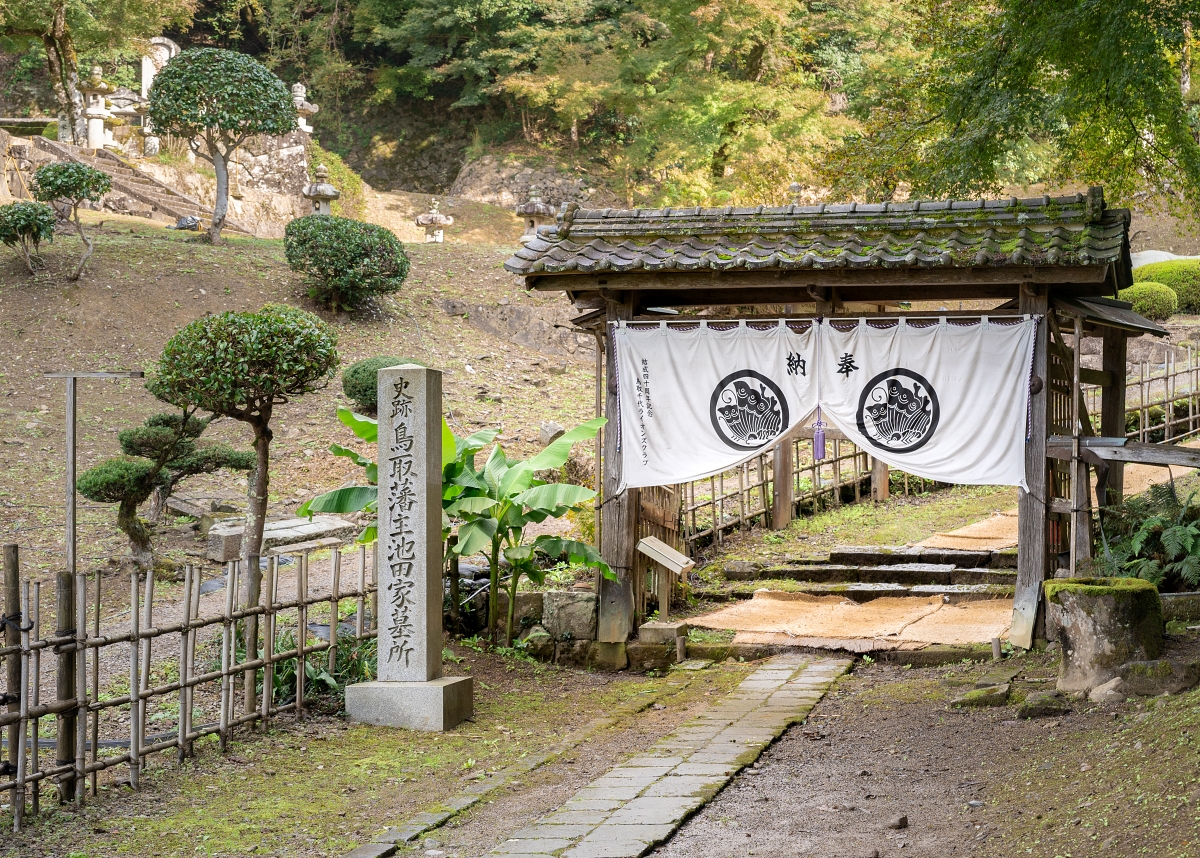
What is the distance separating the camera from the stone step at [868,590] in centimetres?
1163

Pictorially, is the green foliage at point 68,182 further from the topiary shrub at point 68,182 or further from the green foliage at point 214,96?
the green foliage at point 214,96

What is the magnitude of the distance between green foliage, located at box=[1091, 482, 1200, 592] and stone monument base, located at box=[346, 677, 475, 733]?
5.33 meters

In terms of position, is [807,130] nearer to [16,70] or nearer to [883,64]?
[883,64]

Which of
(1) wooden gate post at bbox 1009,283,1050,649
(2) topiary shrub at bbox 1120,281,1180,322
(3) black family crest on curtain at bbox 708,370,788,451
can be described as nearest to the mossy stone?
(1) wooden gate post at bbox 1009,283,1050,649

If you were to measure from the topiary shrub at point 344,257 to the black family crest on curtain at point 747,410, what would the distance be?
491 inches

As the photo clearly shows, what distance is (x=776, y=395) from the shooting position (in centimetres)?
973

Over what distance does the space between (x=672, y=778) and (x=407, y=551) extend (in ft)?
8.61

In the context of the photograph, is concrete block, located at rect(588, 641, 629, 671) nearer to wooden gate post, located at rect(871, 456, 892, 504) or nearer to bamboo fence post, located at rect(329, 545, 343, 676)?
bamboo fence post, located at rect(329, 545, 343, 676)

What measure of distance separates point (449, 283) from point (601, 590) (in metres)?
15.6

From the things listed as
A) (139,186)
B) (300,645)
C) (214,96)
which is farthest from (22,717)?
(139,186)

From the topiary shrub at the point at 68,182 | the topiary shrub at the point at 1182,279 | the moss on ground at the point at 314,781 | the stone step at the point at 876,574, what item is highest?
the topiary shrub at the point at 68,182

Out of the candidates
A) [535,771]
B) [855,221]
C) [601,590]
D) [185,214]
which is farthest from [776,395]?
[185,214]

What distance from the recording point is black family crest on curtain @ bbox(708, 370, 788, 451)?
9.73 meters

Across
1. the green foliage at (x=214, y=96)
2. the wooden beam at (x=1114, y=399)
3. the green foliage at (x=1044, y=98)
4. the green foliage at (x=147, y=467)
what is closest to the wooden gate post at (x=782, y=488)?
the green foliage at (x=1044, y=98)
